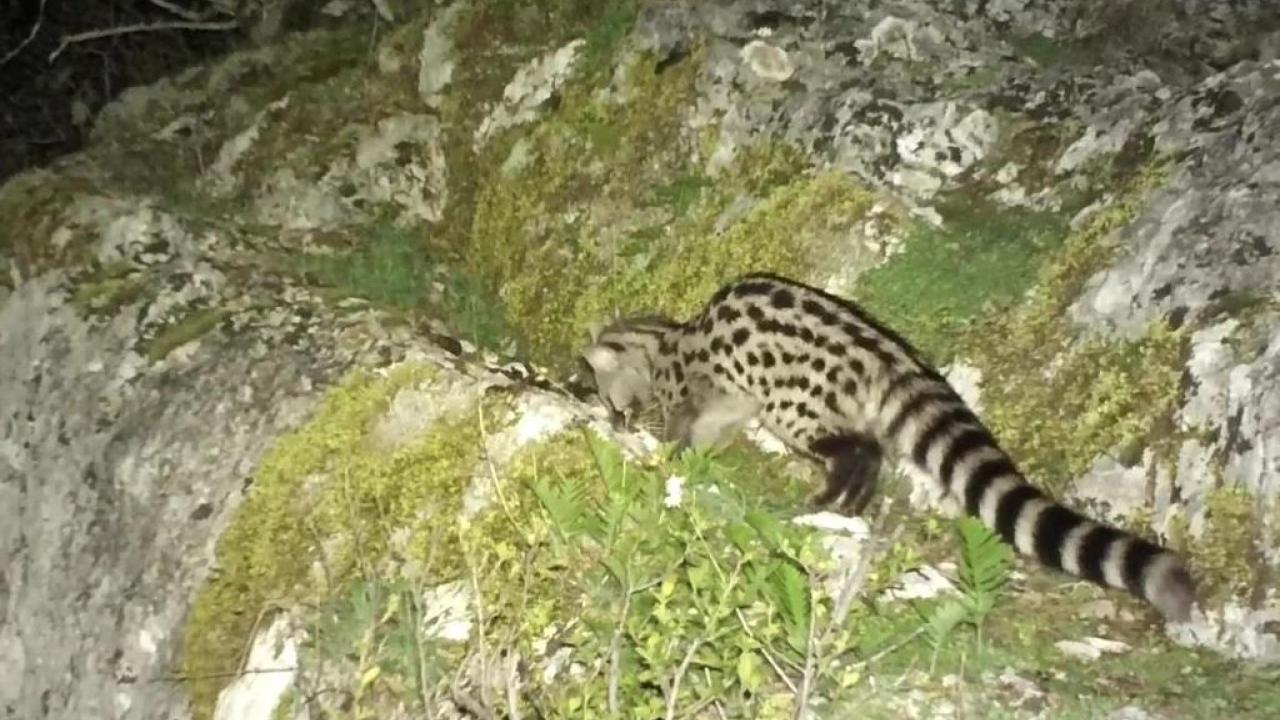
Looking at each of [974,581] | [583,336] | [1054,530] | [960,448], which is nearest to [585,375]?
[583,336]

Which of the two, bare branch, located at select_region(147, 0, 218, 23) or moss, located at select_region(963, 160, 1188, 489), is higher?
moss, located at select_region(963, 160, 1188, 489)

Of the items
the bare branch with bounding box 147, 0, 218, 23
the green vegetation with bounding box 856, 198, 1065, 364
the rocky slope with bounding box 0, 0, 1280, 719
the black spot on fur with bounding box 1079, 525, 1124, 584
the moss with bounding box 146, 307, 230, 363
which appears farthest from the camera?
the bare branch with bounding box 147, 0, 218, 23

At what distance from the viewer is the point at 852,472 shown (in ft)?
15.4

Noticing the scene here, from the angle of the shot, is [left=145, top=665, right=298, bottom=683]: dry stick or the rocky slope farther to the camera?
[left=145, top=665, right=298, bottom=683]: dry stick

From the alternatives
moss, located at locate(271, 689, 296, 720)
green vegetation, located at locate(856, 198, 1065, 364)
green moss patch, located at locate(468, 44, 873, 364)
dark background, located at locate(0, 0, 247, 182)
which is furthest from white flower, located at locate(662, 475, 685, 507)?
dark background, located at locate(0, 0, 247, 182)

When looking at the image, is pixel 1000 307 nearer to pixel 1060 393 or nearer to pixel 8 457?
pixel 1060 393

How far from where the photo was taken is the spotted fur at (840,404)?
4.02m

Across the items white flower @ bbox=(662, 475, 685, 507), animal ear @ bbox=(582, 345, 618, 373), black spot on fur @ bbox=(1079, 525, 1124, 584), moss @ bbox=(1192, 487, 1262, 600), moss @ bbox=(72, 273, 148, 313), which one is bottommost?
moss @ bbox=(72, 273, 148, 313)

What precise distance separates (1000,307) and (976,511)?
1.08 meters

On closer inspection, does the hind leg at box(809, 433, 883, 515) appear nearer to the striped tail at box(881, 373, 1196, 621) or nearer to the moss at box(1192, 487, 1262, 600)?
the striped tail at box(881, 373, 1196, 621)

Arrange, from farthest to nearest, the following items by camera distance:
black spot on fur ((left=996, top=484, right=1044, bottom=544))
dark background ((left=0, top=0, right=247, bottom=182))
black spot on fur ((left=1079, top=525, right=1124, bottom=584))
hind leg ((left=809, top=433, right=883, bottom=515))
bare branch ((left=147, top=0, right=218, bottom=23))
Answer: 1. dark background ((left=0, top=0, right=247, bottom=182))
2. bare branch ((left=147, top=0, right=218, bottom=23))
3. hind leg ((left=809, top=433, right=883, bottom=515))
4. black spot on fur ((left=996, top=484, right=1044, bottom=544))
5. black spot on fur ((left=1079, top=525, right=1124, bottom=584))

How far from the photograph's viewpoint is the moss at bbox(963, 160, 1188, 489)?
4.51m

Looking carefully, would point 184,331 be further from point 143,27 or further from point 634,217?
point 143,27

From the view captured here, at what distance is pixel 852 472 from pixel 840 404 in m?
0.23
